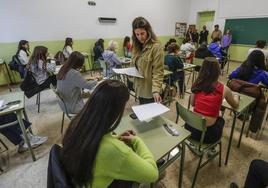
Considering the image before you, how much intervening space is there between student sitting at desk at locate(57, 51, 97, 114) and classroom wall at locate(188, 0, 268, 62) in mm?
7700

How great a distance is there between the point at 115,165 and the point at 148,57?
3.88 ft

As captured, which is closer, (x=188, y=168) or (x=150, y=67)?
(x=150, y=67)

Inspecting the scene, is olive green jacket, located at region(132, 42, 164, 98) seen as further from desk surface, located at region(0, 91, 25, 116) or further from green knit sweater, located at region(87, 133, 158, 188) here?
desk surface, located at region(0, 91, 25, 116)

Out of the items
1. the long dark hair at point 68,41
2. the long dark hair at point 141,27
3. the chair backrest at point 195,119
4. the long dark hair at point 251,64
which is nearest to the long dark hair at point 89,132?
the chair backrest at point 195,119

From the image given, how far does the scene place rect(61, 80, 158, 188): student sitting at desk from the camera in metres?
0.75

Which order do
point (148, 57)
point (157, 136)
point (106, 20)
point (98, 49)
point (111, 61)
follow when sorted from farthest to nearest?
point (106, 20)
point (98, 49)
point (111, 61)
point (148, 57)
point (157, 136)

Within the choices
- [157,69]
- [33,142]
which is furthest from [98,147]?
[33,142]

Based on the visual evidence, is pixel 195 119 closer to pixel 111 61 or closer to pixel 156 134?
pixel 156 134

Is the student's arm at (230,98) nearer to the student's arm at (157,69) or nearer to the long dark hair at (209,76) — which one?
the long dark hair at (209,76)

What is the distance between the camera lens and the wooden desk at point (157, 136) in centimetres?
114

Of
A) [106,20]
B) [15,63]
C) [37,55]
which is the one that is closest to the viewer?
[37,55]

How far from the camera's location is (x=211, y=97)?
1587 mm

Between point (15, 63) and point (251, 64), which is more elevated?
point (251, 64)

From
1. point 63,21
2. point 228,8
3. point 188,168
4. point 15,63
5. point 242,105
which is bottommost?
point 188,168
